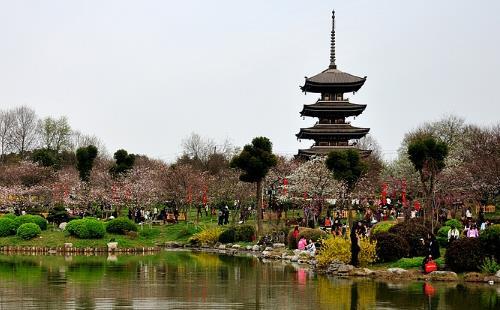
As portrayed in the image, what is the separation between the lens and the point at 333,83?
3152 inches

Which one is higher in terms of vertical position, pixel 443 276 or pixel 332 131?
pixel 332 131

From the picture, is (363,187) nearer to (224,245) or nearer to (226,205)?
(226,205)

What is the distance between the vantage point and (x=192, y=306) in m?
21.5

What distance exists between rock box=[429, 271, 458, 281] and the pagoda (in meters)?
47.7

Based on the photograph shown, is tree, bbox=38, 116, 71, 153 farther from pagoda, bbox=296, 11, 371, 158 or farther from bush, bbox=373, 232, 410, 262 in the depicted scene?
bush, bbox=373, 232, 410, 262

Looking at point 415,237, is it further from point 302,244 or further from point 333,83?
point 333,83

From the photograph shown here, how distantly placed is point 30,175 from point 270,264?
51310mm

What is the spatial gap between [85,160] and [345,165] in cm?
3072

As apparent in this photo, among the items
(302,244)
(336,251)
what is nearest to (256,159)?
(302,244)

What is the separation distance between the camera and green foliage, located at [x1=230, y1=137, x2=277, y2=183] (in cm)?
5216

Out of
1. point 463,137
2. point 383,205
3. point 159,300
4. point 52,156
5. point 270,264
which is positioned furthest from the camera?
point 52,156

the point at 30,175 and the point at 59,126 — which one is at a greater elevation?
the point at 59,126

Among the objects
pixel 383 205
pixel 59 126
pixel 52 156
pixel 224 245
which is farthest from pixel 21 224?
pixel 59 126

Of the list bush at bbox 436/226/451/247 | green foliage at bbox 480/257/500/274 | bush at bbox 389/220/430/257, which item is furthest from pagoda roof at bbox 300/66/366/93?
green foliage at bbox 480/257/500/274
